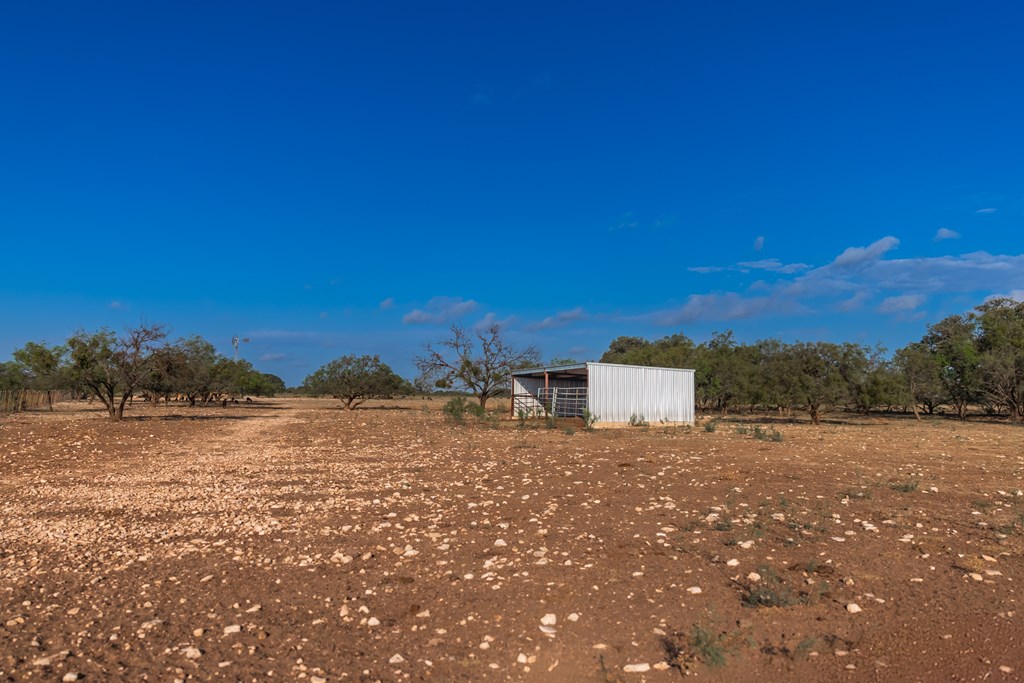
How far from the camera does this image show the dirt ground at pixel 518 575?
4344 millimetres

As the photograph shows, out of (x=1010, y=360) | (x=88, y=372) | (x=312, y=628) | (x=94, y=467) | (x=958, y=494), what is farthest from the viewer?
(x=1010, y=360)

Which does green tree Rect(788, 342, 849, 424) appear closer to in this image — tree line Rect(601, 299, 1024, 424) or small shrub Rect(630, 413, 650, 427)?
tree line Rect(601, 299, 1024, 424)

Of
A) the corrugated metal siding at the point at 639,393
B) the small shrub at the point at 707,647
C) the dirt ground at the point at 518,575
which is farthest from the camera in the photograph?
the corrugated metal siding at the point at 639,393

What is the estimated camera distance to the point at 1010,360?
31.5m

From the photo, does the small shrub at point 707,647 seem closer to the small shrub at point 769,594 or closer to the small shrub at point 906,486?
the small shrub at point 769,594

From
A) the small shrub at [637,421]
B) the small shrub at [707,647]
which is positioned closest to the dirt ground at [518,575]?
the small shrub at [707,647]

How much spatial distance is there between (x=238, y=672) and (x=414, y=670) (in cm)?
115

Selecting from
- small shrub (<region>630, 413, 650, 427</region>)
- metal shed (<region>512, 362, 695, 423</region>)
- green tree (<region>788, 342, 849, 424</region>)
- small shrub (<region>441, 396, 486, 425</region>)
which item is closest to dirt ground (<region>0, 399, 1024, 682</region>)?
small shrub (<region>441, 396, 486, 425</region>)

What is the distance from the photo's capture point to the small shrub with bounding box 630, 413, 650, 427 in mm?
26419

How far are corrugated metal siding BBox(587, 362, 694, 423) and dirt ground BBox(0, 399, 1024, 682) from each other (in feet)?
48.5

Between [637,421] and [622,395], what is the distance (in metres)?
1.27

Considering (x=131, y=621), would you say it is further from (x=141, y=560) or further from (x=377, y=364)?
(x=377, y=364)

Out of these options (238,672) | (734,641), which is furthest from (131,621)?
(734,641)

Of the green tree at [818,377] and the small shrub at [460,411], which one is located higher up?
the green tree at [818,377]
